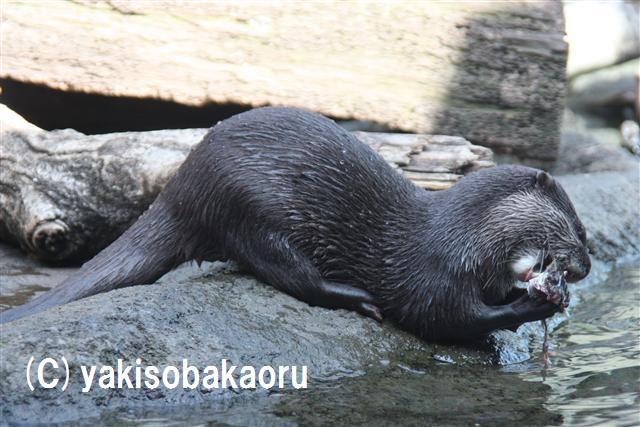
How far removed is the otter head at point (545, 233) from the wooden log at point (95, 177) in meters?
0.74

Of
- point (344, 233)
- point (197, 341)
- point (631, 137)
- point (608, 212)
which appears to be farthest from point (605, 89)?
point (197, 341)

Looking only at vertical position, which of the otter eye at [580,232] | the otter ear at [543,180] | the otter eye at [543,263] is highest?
the otter ear at [543,180]

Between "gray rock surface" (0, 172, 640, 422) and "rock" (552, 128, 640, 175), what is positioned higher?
"gray rock surface" (0, 172, 640, 422)

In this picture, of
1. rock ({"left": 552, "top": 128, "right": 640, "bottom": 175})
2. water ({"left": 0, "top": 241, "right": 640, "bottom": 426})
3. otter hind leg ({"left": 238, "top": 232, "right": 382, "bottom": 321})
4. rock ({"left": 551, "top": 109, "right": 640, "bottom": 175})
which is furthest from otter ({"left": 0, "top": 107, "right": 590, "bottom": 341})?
rock ({"left": 552, "top": 128, "right": 640, "bottom": 175})

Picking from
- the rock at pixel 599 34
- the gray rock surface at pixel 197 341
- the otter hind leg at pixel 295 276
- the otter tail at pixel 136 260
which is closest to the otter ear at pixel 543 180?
the gray rock surface at pixel 197 341

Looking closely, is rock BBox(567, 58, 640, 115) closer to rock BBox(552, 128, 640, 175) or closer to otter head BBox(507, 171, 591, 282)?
rock BBox(552, 128, 640, 175)

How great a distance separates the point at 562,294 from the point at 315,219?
790mm

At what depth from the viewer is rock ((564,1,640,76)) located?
9039mm

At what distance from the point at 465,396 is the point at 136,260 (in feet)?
3.80

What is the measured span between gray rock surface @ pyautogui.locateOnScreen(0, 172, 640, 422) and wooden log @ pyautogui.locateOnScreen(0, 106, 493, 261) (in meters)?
0.80

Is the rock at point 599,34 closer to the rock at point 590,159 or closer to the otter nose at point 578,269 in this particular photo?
the rock at point 590,159

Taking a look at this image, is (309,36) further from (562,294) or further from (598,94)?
(598,94)

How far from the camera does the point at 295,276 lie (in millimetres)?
3076

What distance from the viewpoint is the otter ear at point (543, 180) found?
3215 millimetres
